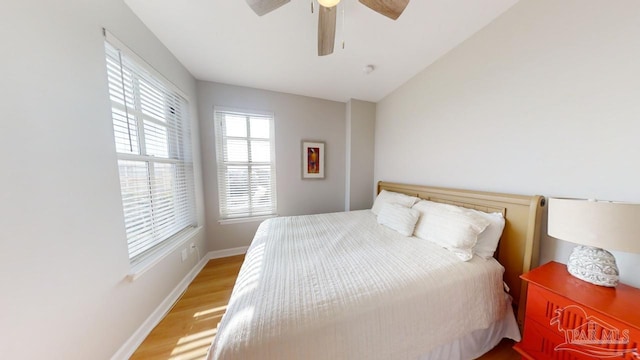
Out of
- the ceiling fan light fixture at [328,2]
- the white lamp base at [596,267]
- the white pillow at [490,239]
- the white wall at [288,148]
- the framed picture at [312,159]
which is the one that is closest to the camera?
the white lamp base at [596,267]

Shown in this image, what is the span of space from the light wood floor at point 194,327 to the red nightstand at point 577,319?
48 centimetres

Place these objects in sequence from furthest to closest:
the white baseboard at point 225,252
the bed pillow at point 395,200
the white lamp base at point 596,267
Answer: the white baseboard at point 225,252 → the bed pillow at point 395,200 → the white lamp base at point 596,267

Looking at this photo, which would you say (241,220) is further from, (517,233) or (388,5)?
(517,233)

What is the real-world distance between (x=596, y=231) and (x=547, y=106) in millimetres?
908

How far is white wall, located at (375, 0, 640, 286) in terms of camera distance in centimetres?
100

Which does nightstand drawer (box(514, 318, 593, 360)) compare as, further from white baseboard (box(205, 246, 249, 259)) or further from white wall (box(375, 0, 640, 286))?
white baseboard (box(205, 246, 249, 259))

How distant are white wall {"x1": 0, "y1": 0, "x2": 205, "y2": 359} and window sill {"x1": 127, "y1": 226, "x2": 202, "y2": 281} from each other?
7 centimetres

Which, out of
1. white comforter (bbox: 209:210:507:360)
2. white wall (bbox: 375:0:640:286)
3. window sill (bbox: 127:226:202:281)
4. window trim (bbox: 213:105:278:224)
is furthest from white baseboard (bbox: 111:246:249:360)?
white wall (bbox: 375:0:640:286)

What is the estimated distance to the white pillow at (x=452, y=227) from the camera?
1.37 meters

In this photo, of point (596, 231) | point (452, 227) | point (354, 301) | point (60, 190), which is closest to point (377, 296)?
point (354, 301)

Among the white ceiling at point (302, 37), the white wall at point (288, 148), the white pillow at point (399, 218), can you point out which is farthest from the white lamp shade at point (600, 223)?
the white wall at point (288, 148)

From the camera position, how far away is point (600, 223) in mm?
843

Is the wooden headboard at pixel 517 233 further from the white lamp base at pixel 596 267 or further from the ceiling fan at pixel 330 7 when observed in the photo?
the ceiling fan at pixel 330 7

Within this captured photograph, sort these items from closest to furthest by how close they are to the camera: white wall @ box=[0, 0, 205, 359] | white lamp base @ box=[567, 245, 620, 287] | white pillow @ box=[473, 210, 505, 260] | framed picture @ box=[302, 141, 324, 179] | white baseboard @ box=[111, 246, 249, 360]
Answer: white wall @ box=[0, 0, 205, 359] < white lamp base @ box=[567, 245, 620, 287] < white baseboard @ box=[111, 246, 249, 360] < white pillow @ box=[473, 210, 505, 260] < framed picture @ box=[302, 141, 324, 179]
